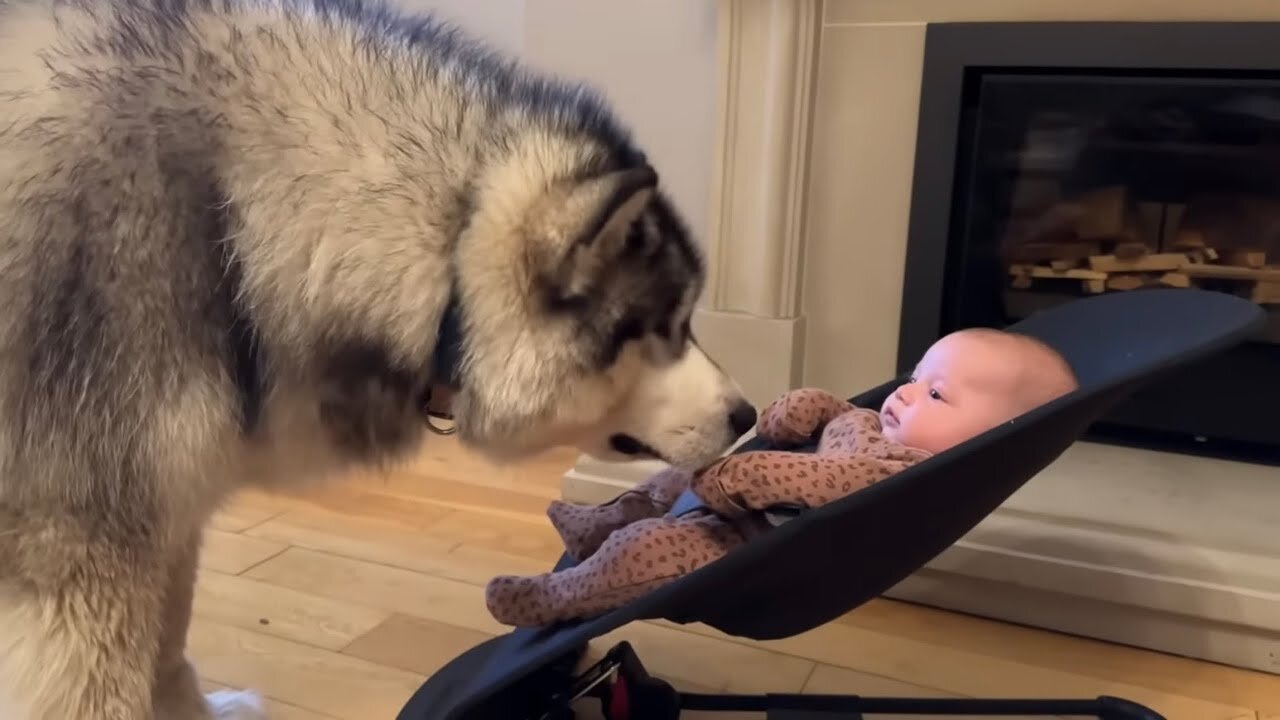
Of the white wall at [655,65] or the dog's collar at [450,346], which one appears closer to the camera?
the dog's collar at [450,346]

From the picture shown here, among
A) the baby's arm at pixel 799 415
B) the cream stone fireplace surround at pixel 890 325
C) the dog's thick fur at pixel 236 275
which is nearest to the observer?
the dog's thick fur at pixel 236 275

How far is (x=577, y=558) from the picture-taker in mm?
1353

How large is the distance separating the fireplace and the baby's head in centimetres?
68

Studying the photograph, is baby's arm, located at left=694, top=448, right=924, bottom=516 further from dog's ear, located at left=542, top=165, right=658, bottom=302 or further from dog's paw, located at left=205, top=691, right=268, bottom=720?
dog's paw, located at left=205, top=691, right=268, bottom=720

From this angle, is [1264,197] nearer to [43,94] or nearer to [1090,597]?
[1090,597]

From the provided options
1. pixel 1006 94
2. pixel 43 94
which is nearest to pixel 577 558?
pixel 43 94

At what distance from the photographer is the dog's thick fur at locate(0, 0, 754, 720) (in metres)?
0.98

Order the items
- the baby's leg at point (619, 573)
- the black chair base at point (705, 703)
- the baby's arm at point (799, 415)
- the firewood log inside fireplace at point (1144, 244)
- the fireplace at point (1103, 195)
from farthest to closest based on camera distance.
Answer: the firewood log inside fireplace at point (1144, 244) → the fireplace at point (1103, 195) → the baby's arm at point (799, 415) → the black chair base at point (705, 703) → the baby's leg at point (619, 573)

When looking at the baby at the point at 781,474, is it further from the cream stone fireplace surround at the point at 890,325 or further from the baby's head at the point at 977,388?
the cream stone fireplace surround at the point at 890,325

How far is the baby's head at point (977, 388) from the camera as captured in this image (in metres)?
1.34

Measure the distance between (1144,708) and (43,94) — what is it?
1.39 meters

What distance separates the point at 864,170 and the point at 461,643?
1132 millimetres

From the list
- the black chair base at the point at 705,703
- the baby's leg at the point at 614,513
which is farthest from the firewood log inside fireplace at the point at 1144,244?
the baby's leg at the point at 614,513

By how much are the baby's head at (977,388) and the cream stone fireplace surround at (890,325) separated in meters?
0.43
